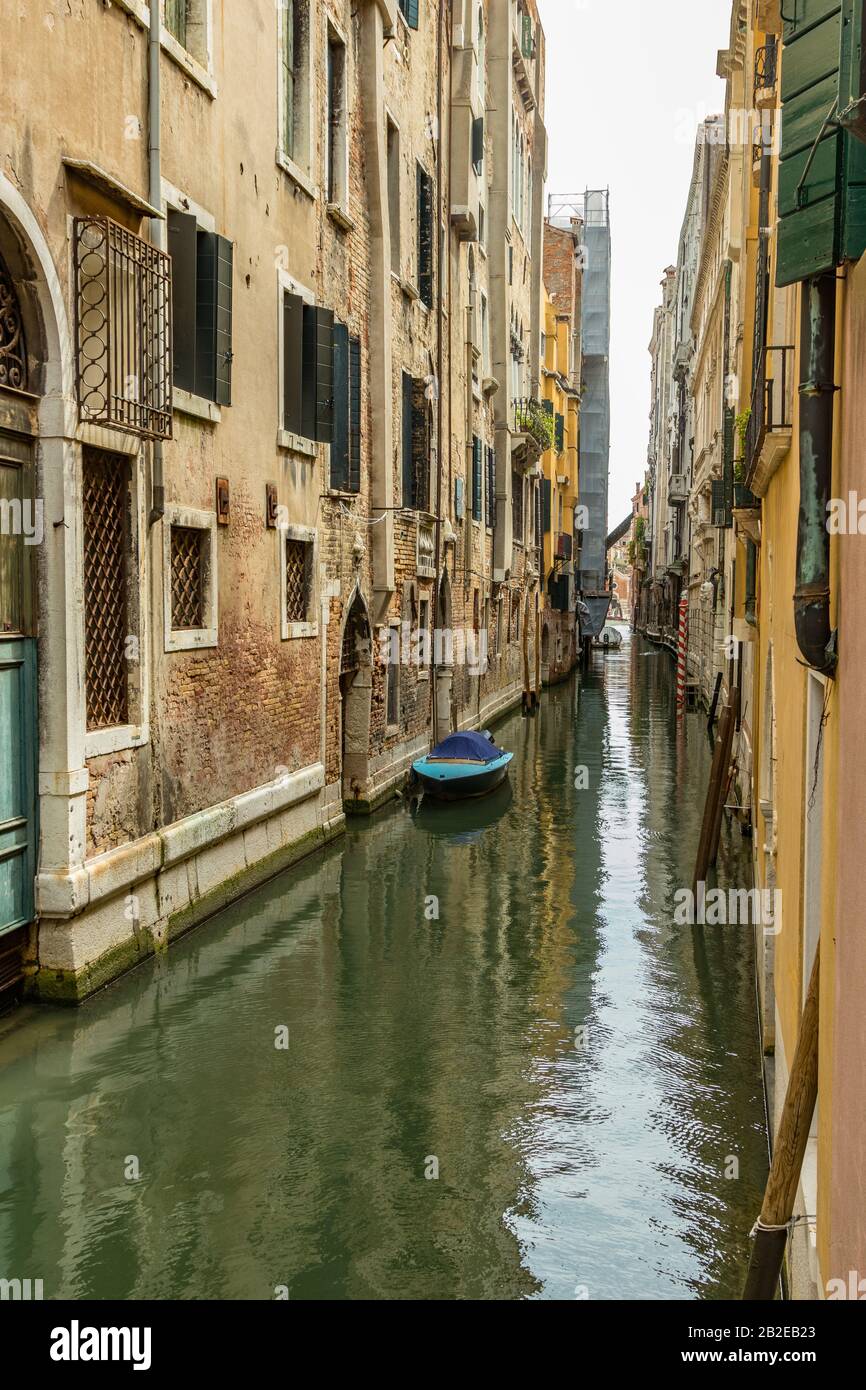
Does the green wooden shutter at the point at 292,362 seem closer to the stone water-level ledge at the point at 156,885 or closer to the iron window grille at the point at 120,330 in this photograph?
the stone water-level ledge at the point at 156,885

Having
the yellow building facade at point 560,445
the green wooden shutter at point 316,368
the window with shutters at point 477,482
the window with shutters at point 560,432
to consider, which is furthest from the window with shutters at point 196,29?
the window with shutters at point 560,432

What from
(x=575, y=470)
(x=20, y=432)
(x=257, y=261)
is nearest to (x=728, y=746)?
(x=257, y=261)

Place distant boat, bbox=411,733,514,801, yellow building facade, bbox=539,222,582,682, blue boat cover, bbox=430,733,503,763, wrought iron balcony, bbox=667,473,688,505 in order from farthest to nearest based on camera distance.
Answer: wrought iron balcony, bbox=667,473,688,505 → yellow building facade, bbox=539,222,582,682 → blue boat cover, bbox=430,733,503,763 → distant boat, bbox=411,733,514,801

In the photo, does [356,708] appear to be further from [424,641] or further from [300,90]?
[300,90]

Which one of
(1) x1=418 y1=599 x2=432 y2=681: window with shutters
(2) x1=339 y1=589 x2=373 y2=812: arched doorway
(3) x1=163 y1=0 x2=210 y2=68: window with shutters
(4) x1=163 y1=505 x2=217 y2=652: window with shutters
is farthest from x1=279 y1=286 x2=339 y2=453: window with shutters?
(1) x1=418 y1=599 x2=432 y2=681: window with shutters

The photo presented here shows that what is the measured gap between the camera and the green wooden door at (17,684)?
8.19 m

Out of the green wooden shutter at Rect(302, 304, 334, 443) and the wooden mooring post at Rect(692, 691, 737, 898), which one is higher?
the green wooden shutter at Rect(302, 304, 334, 443)

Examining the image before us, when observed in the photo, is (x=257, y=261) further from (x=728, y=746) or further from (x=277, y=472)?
(x=728, y=746)

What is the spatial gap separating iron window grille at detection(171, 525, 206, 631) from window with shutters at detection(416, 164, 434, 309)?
989cm

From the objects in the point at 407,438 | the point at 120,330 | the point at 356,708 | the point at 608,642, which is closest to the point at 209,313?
the point at 120,330

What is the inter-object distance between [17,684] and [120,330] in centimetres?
253

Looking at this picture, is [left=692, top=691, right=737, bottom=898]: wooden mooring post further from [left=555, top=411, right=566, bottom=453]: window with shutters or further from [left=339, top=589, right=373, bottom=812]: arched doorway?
[left=555, top=411, right=566, bottom=453]: window with shutters

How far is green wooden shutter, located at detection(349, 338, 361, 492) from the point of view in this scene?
1560cm

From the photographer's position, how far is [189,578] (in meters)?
11.1
